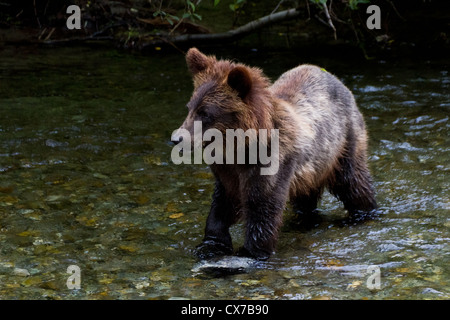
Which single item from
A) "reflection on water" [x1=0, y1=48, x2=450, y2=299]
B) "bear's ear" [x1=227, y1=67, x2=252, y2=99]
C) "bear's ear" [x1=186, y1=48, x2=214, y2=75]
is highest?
"bear's ear" [x1=186, y1=48, x2=214, y2=75]

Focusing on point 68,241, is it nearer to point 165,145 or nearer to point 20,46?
point 165,145

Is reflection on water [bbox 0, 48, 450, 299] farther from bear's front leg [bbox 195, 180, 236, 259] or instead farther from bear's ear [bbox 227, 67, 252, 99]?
bear's ear [bbox 227, 67, 252, 99]

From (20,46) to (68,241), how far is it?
399 inches

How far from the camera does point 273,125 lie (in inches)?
212

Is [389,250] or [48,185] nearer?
[389,250]

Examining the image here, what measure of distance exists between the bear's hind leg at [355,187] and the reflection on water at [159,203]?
8.5 inches

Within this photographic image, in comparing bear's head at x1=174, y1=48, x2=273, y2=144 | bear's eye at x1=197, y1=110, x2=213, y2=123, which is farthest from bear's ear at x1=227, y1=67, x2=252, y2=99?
bear's eye at x1=197, y1=110, x2=213, y2=123

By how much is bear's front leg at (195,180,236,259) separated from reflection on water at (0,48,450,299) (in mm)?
183

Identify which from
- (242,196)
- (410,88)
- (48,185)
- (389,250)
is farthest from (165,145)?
(410,88)

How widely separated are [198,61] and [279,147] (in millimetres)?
1038

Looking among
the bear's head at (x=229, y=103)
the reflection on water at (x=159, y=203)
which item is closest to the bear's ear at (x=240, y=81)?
the bear's head at (x=229, y=103)

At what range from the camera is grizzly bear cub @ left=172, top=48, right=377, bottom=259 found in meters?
5.11

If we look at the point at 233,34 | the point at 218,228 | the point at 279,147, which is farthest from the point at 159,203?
the point at 233,34

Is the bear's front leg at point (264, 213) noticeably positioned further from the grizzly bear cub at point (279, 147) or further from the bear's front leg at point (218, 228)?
the bear's front leg at point (218, 228)
